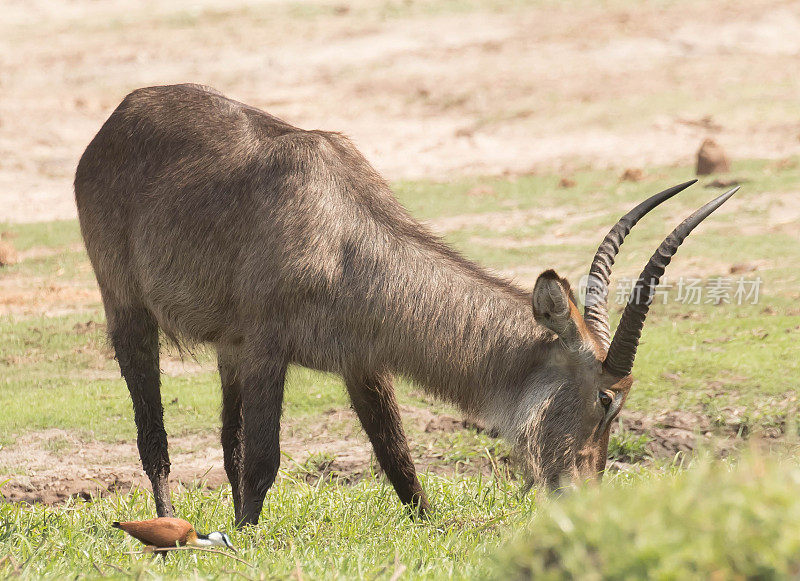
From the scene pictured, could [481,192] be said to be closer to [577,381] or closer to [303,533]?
[577,381]

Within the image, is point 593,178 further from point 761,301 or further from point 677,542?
point 677,542

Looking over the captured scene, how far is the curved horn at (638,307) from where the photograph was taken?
12.9 ft

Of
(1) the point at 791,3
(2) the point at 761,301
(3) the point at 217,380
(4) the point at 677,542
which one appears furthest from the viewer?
(1) the point at 791,3

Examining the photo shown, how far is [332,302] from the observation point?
427cm

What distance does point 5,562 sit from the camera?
3.50 metres

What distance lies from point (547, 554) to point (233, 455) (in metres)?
3.20

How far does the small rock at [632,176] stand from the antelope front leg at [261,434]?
8.37 m

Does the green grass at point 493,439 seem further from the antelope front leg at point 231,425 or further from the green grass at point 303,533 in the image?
the antelope front leg at point 231,425

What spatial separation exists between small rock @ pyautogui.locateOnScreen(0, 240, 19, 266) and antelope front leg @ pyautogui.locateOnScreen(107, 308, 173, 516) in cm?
481

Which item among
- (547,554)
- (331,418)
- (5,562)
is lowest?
(331,418)

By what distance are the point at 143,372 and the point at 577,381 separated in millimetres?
2112

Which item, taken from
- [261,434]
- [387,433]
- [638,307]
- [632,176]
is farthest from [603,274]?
[632,176]

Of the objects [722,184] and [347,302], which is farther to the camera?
[722,184]

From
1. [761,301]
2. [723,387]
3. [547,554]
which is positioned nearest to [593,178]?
[761,301]
